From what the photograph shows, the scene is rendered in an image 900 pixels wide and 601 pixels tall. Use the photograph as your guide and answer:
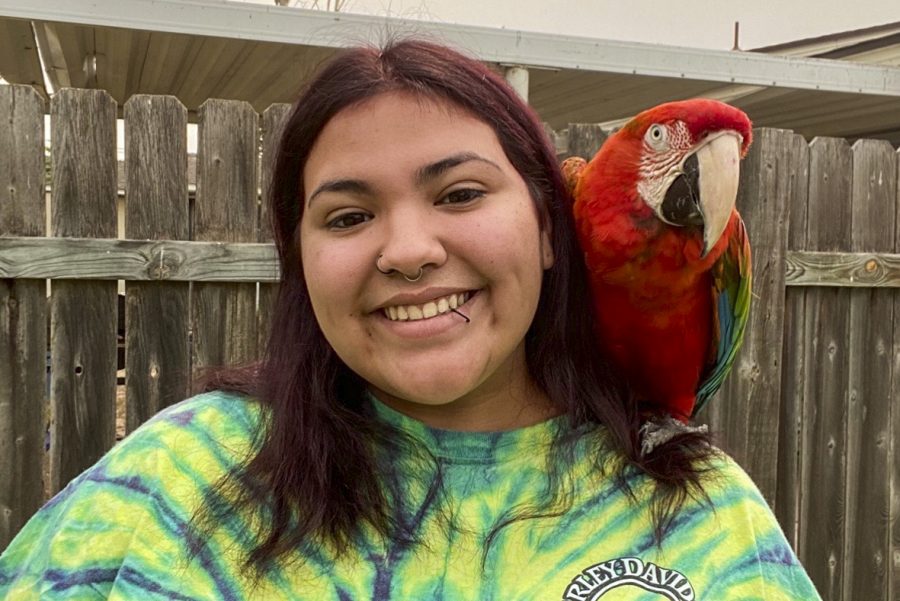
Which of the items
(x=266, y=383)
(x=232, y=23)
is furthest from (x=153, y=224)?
(x=266, y=383)

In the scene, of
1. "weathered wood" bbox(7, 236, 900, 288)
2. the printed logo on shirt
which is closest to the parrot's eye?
the printed logo on shirt

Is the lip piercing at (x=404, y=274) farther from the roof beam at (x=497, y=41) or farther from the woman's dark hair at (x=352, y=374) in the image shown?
the roof beam at (x=497, y=41)

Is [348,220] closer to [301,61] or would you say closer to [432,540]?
[432,540]

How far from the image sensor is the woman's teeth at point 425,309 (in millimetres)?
1087

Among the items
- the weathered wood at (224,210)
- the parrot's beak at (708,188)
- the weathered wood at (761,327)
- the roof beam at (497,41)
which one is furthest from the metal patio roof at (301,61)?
the parrot's beak at (708,188)

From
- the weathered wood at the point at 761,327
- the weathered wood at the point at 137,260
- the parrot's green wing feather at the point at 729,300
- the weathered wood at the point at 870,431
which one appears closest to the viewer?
the parrot's green wing feather at the point at 729,300

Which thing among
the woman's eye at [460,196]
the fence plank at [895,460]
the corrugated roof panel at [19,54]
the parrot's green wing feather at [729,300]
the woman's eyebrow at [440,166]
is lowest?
the fence plank at [895,460]

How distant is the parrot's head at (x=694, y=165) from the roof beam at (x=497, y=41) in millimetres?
755

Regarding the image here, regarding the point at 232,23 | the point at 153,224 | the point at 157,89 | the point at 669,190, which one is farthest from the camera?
the point at 157,89

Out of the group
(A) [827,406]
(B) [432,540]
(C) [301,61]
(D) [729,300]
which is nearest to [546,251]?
(B) [432,540]

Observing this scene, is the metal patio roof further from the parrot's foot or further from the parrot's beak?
the parrot's foot

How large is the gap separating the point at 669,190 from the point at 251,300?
1337 millimetres

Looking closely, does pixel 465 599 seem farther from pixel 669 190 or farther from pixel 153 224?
pixel 153 224

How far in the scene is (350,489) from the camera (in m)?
1.14
